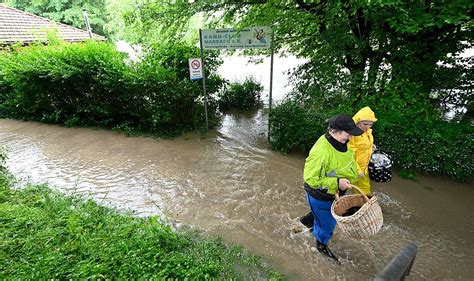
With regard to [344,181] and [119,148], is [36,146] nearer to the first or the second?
[119,148]

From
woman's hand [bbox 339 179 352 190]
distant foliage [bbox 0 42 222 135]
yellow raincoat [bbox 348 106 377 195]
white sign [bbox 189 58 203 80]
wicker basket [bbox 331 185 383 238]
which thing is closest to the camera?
wicker basket [bbox 331 185 383 238]

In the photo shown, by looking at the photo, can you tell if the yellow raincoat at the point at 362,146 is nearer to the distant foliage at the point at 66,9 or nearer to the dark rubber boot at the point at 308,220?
the dark rubber boot at the point at 308,220

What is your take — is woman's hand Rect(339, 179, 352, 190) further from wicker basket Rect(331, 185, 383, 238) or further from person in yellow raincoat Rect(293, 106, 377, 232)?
person in yellow raincoat Rect(293, 106, 377, 232)

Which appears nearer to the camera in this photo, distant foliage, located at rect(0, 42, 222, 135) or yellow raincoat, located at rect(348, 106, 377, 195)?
yellow raincoat, located at rect(348, 106, 377, 195)

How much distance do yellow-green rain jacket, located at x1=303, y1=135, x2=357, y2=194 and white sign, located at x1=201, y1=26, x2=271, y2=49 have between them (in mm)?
4405

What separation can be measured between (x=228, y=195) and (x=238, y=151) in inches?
82.6

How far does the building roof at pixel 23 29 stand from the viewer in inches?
509

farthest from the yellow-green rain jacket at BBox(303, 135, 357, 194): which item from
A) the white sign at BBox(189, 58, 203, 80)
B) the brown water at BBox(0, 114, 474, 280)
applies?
the white sign at BBox(189, 58, 203, 80)

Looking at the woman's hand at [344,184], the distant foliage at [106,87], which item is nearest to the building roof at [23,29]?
the distant foliage at [106,87]

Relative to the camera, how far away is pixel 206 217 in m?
4.65

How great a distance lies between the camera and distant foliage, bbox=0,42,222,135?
25.3 ft

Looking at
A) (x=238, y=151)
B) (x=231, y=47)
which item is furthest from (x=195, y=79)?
(x=238, y=151)

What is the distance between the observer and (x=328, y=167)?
3043 mm

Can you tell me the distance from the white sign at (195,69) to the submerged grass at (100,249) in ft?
14.3
